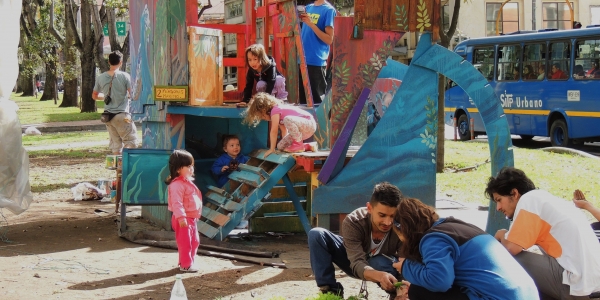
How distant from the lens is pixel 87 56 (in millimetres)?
32281

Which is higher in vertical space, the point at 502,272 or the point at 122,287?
the point at 502,272

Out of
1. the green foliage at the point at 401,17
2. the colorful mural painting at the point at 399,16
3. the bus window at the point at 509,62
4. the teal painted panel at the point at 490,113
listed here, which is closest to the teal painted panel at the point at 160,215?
the colorful mural painting at the point at 399,16

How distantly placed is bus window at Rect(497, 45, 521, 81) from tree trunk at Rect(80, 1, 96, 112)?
1380 centimetres

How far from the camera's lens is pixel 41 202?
12.2m

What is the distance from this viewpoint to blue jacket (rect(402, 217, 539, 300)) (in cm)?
475

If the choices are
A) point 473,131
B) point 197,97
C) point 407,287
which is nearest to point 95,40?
point 473,131

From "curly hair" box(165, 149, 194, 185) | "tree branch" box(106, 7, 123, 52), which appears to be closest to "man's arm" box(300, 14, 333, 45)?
"curly hair" box(165, 149, 194, 185)

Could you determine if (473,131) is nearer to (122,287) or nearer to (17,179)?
(17,179)

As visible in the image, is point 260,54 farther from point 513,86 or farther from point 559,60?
point 513,86

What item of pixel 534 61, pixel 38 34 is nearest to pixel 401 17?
pixel 534 61

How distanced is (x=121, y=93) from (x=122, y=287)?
6473mm

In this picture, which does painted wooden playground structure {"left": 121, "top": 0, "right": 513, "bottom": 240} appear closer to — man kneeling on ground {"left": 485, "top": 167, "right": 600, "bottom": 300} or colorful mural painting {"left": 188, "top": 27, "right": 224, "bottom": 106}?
colorful mural painting {"left": 188, "top": 27, "right": 224, "bottom": 106}

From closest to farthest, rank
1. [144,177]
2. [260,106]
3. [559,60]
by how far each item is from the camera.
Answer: [260,106], [144,177], [559,60]

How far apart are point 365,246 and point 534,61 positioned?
653 inches
